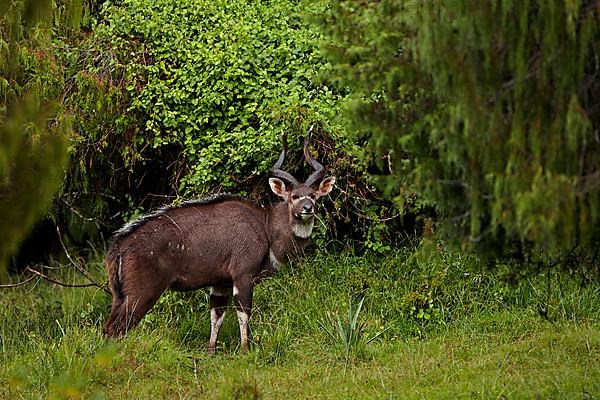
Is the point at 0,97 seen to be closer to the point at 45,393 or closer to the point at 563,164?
the point at 45,393

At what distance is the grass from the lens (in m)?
7.40

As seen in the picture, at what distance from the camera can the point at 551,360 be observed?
25.5 feet

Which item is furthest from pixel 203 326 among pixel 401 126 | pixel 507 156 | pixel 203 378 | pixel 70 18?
pixel 507 156

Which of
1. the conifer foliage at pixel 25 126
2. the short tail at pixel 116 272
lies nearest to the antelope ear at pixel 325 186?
the short tail at pixel 116 272

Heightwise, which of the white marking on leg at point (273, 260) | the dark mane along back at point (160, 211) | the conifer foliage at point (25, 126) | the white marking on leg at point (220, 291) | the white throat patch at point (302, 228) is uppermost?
the conifer foliage at point (25, 126)

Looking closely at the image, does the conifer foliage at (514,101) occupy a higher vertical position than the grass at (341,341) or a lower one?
higher

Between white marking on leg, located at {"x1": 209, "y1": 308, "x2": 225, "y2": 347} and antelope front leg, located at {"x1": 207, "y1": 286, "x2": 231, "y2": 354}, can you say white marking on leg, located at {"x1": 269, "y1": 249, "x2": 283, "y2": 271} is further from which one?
white marking on leg, located at {"x1": 209, "y1": 308, "x2": 225, "y2": 347}

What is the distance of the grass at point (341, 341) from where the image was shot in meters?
7.40

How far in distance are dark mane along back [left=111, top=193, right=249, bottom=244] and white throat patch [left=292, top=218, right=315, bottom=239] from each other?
553mm

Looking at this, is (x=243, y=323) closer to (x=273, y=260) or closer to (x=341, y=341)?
(x=273, y=260)

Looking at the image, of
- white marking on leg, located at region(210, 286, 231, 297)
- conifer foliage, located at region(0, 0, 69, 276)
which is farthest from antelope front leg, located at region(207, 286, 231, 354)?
conifer foliage, located at region(0, 0, 69, 276)

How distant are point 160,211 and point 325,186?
59.4 inches

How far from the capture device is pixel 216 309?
30.6ft

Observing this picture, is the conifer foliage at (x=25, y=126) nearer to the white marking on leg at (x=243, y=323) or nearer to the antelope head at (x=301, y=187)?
the antelope head at (x=301, y=187)
